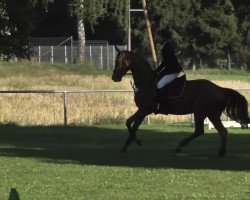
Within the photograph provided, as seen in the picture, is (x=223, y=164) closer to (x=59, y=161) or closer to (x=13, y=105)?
(x=59, y=161)

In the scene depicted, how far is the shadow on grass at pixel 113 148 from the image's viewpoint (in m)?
16.0

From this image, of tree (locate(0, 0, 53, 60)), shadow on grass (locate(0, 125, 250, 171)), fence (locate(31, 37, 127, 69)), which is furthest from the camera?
fence (locate(31, 37, 127, 69))

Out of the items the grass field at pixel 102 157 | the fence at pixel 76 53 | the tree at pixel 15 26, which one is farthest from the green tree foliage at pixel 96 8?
the tree at pixel 15 26

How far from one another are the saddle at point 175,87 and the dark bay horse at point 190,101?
0.08 metres

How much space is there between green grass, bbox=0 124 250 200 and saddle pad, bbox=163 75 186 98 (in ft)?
4.48

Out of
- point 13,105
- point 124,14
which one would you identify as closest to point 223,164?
point 13,105

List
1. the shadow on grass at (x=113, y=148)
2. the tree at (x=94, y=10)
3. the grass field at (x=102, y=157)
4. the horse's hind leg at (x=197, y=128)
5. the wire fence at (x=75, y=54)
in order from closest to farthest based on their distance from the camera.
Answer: the grass field at (x=102, y=157), the shadow on grass at (x=113, y=148), the horse's hind leg at (x=197, y=128), the tree at (x=94, y=10), the wire fence at (x=75, y=54)

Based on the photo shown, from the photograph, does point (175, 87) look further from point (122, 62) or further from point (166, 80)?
point (122, 62)

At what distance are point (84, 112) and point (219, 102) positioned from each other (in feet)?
41.4

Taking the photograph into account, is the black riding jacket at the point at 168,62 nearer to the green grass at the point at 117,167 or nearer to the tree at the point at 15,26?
the green grass at the point at 117,167

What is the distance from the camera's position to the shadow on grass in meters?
16.0

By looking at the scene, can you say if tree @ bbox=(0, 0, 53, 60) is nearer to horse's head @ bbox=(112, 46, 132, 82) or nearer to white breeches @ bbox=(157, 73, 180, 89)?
horse's head @ bbox=(112, 46, 132, 82)

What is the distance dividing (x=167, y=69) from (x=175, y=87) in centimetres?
45

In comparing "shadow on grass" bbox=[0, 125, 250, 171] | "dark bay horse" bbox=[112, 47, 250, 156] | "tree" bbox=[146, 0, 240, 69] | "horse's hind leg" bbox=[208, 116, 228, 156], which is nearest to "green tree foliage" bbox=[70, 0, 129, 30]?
"shadow on grass" bbox=[0, 125, 250, 171]
